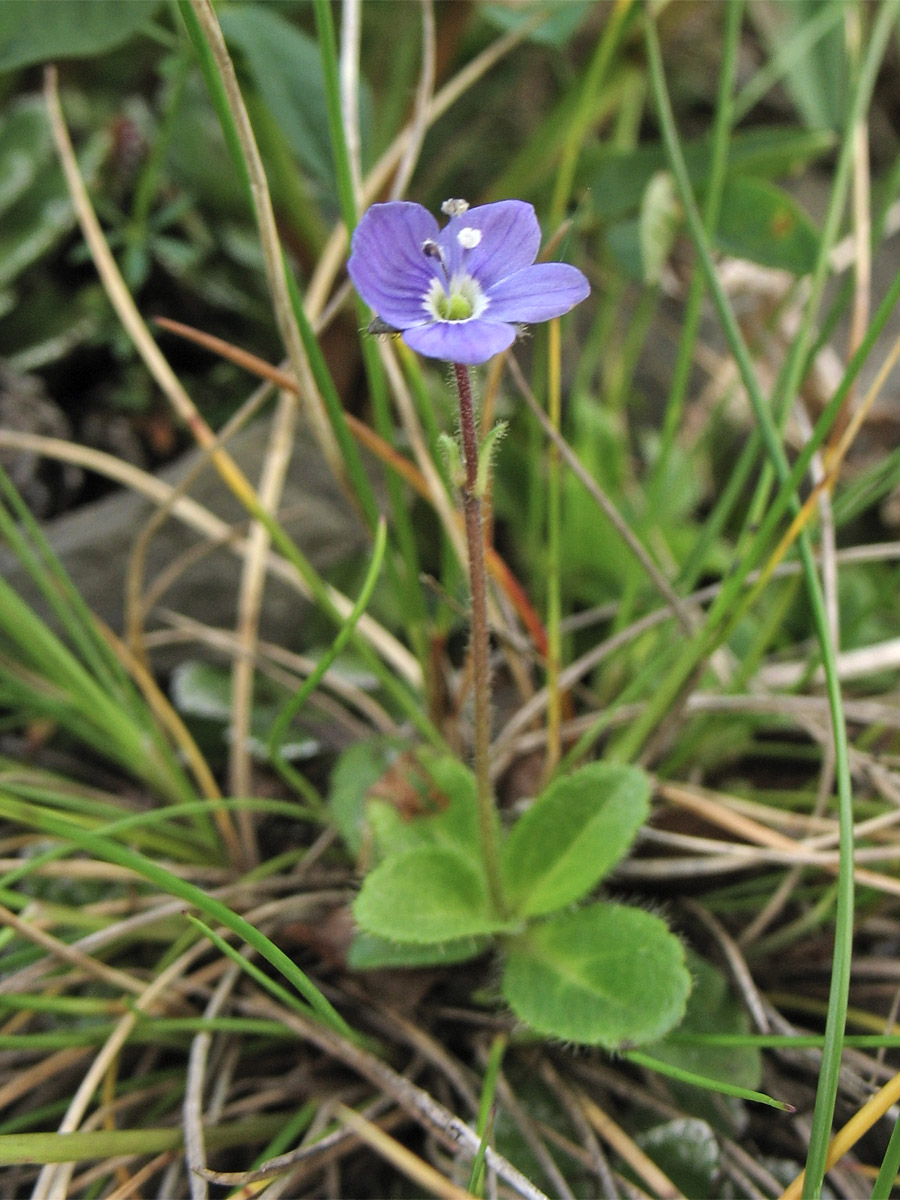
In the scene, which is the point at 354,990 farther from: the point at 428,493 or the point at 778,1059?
the point at 428,493

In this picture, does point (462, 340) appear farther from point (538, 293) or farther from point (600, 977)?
point (600, 977)

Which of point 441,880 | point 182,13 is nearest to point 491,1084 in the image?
point 441,880

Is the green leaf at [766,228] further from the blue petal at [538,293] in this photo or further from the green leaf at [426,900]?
the green leaf at [426,900]

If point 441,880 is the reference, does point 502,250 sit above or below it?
above

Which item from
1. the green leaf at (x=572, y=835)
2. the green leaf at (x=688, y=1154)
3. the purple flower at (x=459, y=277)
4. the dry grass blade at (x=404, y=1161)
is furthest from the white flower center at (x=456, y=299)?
the green leaf at (x=688, y=1154)

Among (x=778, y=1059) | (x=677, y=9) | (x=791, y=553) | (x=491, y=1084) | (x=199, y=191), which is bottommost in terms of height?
(x=778, y=1059)

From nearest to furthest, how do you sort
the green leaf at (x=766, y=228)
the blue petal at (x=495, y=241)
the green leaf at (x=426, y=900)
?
1. the blue petal at (x=495, y=241)
2. the green leaf at (x=426, y=900)
3. the green leaf at (x=766, y=228)

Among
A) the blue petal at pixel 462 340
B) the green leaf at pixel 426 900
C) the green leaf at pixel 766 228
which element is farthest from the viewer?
the green leaf at pixel 766 228
